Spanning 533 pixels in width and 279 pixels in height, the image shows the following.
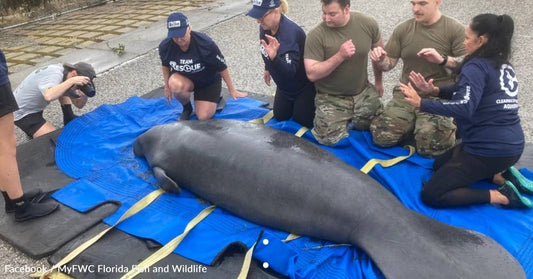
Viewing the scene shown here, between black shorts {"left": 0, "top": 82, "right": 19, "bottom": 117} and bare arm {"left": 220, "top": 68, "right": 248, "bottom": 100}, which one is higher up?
black shorts {"left": 0, "top": 82, "right": 19, "bottom": 117}

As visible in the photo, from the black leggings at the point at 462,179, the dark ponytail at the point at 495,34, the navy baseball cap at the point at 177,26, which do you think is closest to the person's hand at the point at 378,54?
the dark ponytail at the point at 495,34

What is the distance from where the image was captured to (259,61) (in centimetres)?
846

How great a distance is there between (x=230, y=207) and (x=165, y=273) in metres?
0.88

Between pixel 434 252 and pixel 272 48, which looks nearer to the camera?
pixel 434 252

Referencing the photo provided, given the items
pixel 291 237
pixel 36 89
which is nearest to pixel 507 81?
pixel 291 237

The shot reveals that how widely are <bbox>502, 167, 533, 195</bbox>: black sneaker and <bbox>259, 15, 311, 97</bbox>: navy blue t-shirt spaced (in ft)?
8.40

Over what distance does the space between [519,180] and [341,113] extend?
203 cm

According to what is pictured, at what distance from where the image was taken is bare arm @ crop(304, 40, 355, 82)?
4367mm

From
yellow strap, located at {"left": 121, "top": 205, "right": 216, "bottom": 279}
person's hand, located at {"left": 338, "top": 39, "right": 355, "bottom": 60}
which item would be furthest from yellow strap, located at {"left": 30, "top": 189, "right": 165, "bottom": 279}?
person's hand, located at {"left": 338, "top": 39, "right": 355, "bottom": 60}

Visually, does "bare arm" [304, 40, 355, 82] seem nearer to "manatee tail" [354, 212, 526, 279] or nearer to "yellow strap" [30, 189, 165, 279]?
"manatee tail" [354, 212, 526, 279]

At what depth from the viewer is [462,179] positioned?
3855 mm

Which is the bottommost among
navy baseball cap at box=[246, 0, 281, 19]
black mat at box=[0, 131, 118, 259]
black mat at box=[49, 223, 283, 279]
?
black mat at box=[49, 223, 283, 279]

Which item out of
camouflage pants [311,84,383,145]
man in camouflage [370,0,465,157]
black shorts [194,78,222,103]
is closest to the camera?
man in camouflage [370,0,465,157]

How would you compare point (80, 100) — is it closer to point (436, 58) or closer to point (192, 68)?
point (192, 68)
